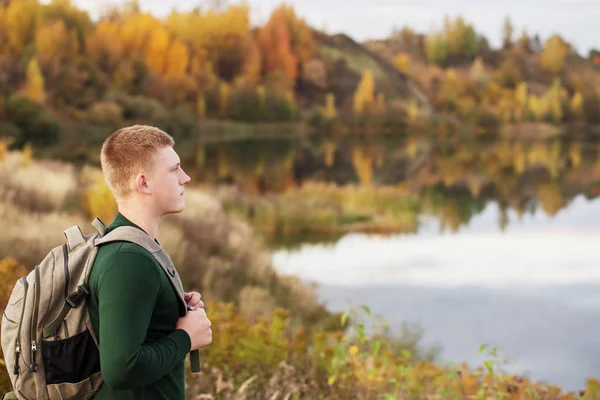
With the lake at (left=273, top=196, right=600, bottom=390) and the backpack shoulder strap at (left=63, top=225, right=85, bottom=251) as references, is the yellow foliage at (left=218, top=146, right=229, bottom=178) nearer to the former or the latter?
the lake at (left=273, top=196, right=600, bottom=390)

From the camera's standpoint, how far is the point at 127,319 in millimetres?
1953

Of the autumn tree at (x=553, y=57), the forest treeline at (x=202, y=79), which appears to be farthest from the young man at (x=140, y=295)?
the autumn tree at (x=553, y=57)

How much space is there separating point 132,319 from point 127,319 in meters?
0.01

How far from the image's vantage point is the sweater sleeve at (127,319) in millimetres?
1949

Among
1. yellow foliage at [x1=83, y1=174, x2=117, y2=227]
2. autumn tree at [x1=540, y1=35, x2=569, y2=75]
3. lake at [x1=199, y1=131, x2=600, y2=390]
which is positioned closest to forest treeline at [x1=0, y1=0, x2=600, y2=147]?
autumn tree at [x1=540, y1=35, x2=569, y2=75]

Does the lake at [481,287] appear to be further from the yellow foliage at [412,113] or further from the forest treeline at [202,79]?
the yellow foliage at [412,113]

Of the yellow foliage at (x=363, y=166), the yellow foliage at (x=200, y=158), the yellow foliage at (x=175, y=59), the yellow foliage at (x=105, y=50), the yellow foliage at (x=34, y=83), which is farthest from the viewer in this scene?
the yellow foliage at (x=175, y=59)

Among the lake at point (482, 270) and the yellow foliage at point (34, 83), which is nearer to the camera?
the lake at point (482, 270)

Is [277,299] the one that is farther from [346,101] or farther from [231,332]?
[346,101]

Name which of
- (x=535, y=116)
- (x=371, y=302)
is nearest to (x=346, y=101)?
(x=535, y=116)

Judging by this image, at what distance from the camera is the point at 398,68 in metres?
169

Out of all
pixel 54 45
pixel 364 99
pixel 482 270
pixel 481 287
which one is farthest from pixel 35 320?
pixel 364 99

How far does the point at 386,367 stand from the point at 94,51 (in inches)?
3553

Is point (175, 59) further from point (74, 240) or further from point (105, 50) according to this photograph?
point (74, 240)
